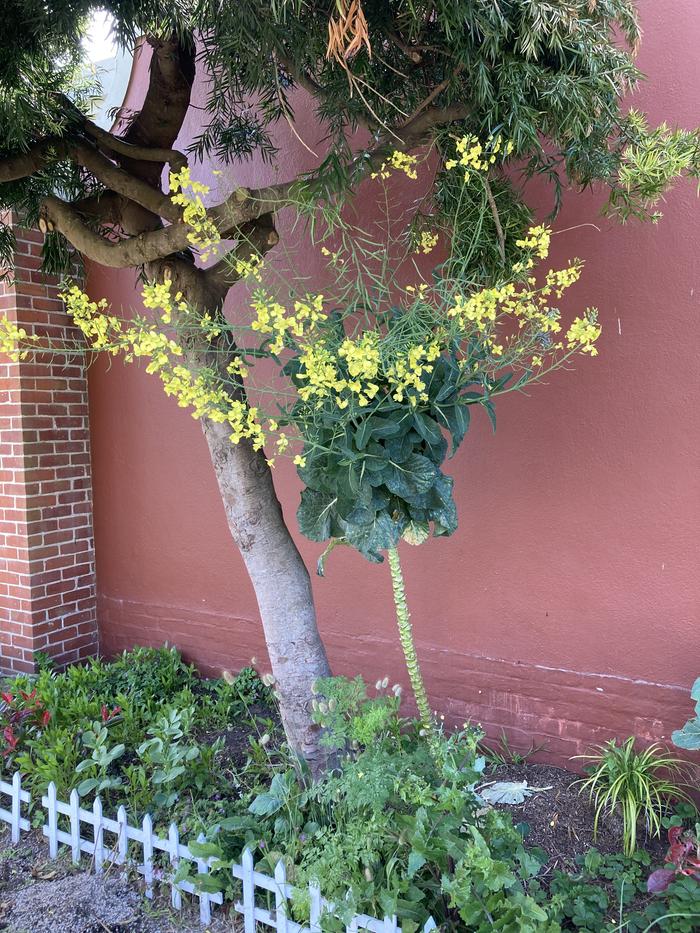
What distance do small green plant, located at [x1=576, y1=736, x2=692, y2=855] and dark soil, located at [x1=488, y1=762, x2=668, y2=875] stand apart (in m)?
0.04

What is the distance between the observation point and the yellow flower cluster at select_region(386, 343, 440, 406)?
1.85 metres

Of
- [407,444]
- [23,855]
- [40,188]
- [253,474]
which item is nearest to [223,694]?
[23,855]

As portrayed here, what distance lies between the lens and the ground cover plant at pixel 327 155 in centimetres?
185

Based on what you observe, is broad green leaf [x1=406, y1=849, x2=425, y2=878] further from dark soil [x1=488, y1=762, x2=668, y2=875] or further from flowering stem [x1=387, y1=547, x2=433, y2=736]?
dark soil [x1=488, y1=762, x2=668, y2=875]

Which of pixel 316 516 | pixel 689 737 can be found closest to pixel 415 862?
pixel 316 516

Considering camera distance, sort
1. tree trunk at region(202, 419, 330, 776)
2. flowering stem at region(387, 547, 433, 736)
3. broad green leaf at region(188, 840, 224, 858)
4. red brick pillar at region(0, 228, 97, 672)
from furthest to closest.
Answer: red brick pillar at region(0, 228, 97, 672) < tree trunk at region(202, 419, 330, 776) < flowering stem at region(387, 547, 433, 736) < broad green leaf at region(188, 840, 224, 858)

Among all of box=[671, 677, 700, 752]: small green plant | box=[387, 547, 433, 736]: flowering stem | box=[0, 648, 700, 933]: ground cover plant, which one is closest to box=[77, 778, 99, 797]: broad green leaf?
box=[0, 648, 700, 933]: ground cover plant

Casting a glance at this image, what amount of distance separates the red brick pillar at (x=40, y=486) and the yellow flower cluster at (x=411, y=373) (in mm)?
2562

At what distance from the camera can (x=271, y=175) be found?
3.63m

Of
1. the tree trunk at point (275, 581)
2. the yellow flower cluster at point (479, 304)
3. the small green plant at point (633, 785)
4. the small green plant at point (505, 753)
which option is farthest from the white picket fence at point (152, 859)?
the yellow flower cluster at point (479, 304)

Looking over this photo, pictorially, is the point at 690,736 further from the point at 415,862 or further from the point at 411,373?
the point at 411,373

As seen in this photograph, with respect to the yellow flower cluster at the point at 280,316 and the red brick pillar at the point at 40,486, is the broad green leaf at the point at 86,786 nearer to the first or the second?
the red brick pillar at the point at 40,486

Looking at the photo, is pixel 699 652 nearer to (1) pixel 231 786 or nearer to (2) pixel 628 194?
(2) pixel 628 194

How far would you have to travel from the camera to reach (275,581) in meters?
2.58
